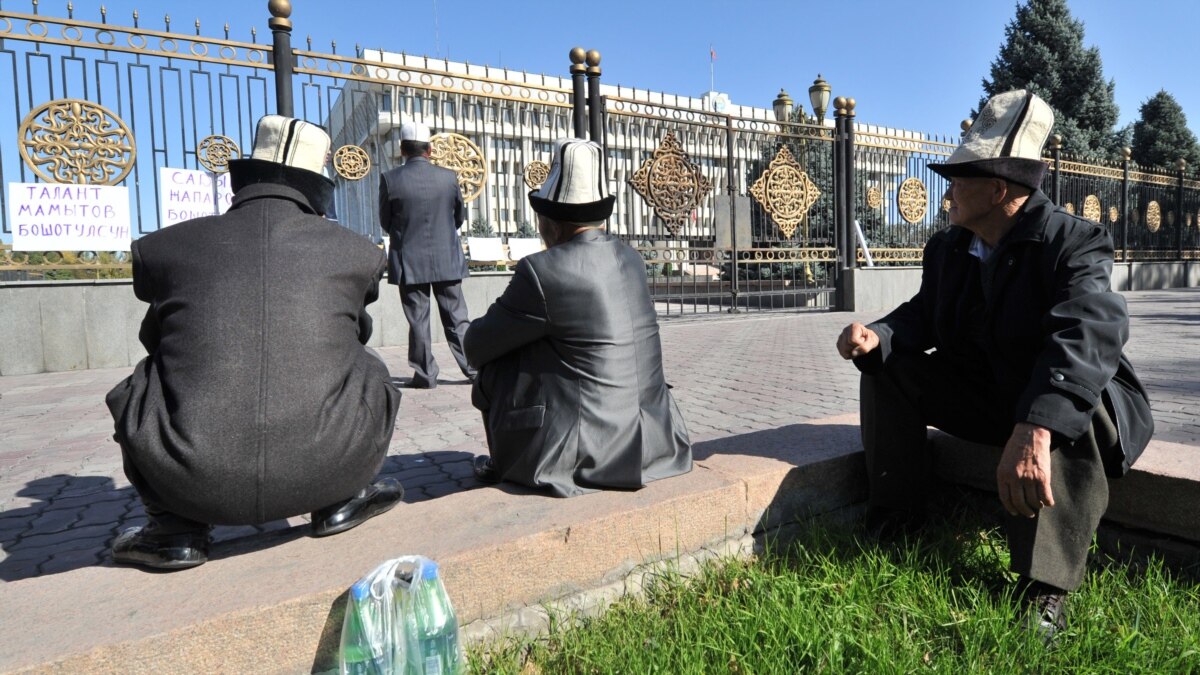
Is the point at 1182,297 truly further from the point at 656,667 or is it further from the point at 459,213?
the point at 656,667

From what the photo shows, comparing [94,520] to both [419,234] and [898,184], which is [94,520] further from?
[898,184]

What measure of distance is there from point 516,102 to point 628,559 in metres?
8.81

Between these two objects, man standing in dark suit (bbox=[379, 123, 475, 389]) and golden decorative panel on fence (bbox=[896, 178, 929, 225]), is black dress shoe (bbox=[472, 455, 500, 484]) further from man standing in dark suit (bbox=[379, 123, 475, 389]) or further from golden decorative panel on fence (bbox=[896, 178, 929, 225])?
golden decorative panel on fence (bbox=[896, 178, 929, 225])

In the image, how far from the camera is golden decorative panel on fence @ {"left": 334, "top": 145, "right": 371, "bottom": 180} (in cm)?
902

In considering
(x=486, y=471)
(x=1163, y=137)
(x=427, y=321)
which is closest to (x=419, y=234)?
(x=427, y=321)

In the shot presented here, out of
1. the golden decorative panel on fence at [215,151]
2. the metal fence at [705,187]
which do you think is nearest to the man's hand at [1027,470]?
the golden decorative panel on fence at [215,151]

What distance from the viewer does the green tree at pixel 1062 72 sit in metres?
27.1

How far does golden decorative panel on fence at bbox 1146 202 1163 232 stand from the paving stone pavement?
15075 millimetres

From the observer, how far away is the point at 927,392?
2594 millimetres

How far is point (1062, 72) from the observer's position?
90.1 ft

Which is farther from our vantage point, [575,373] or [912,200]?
[912,200]

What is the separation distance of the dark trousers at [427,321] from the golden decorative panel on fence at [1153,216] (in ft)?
74.8

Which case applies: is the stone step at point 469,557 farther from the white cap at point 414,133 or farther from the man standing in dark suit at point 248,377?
the white cap at point 414,133

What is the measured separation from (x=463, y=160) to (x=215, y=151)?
2.93 meters
